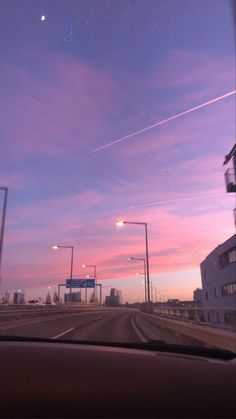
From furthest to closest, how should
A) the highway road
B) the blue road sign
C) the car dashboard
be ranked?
the blue road sign
the highway road
the car dashboard

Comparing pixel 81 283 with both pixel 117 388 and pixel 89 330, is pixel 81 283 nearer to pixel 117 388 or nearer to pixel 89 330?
pixel 89 330

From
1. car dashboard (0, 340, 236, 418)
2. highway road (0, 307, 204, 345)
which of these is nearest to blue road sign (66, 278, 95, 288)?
highway road (0, 307, 204, 345)

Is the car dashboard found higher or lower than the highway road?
lower

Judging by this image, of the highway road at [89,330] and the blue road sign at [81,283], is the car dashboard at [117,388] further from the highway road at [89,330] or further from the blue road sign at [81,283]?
the blue road sign at [81,283]

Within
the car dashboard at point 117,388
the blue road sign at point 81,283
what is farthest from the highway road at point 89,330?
the blue road sign at point 81,283

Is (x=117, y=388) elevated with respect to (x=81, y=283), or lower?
lower

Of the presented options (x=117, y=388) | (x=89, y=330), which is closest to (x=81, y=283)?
(x=89, y=330)

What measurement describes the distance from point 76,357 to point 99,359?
22cm

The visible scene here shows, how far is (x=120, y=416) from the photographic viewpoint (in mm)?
2840

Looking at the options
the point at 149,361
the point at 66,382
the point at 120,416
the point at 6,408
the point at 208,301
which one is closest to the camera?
the point at 120,416

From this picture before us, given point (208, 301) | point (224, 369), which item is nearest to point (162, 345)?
point (224, 369)

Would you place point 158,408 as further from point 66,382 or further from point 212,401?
point 66,382

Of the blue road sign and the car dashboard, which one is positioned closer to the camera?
the car dashboard

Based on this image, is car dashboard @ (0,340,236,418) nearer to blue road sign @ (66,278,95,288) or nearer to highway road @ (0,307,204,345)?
highway road @ (0,307,204,345)
